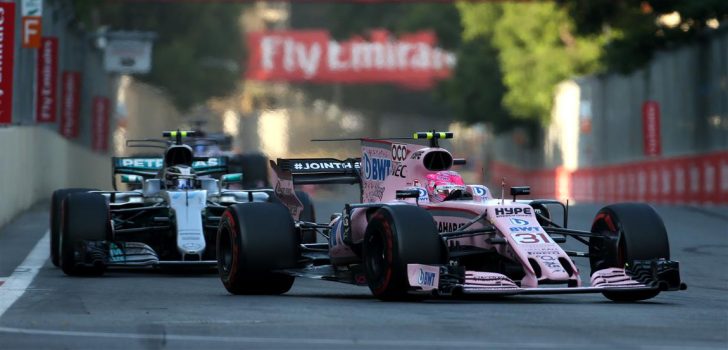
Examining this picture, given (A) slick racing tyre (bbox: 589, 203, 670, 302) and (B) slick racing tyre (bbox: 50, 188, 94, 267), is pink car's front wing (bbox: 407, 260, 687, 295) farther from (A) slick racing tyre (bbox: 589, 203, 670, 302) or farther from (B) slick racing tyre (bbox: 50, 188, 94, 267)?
(B) slick racing tyre (bbox: 50, 188, 94, 267)

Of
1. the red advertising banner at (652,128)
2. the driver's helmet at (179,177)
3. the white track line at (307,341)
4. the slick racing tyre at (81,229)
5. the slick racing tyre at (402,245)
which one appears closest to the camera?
the white track line at (307,341)

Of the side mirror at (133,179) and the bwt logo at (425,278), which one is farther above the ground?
the side mirror at (133,179)

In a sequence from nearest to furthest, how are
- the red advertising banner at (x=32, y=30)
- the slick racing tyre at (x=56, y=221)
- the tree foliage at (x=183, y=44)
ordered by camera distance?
1. the slick racing tyre at (x=56, y=221)
2. the red advertising banner at (x=32, y=30)
3. the tree foliage at (x=183, y=44)

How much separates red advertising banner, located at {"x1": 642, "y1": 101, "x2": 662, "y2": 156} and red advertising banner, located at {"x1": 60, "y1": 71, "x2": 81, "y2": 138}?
548 inches

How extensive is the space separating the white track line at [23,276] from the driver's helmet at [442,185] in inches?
128

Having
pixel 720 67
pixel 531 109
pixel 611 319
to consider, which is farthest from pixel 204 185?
pixel 531 109

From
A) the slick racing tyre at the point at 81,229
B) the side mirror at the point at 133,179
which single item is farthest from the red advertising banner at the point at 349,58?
the slick racing tyre at the point at 81,229

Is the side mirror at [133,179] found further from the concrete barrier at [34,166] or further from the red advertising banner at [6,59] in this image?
the concrete barrier at [34,166]

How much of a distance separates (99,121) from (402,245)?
127 feet

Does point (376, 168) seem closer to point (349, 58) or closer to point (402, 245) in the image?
point (402, 245)

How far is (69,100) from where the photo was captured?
4184cm

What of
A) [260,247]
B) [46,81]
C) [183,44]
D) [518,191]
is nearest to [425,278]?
[518,191]

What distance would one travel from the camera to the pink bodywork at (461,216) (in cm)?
1267

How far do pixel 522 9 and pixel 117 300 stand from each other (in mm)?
56988
